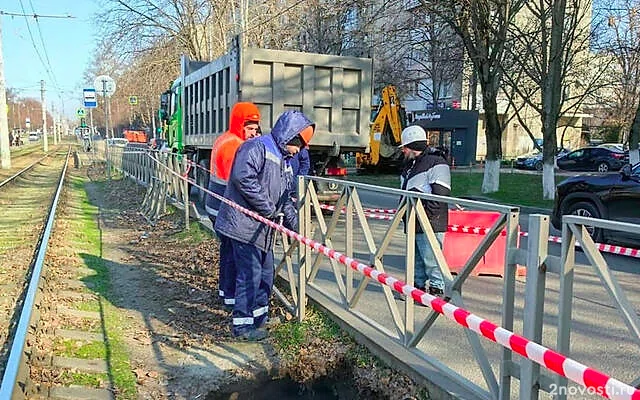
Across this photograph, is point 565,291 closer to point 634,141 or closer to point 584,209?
point 584,209

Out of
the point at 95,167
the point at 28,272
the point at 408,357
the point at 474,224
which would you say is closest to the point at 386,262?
the point at 474,224

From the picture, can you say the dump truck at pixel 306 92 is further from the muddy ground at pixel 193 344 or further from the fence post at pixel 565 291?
the fence post at pixel 565 291

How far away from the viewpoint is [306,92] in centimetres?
1021

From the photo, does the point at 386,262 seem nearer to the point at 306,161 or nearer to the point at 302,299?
the point at 306,161

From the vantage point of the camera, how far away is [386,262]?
25.1ft

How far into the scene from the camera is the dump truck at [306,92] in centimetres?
982

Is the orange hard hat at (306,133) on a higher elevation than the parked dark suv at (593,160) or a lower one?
higher

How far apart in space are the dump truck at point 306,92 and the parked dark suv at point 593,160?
1024 inches

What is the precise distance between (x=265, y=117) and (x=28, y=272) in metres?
4.37

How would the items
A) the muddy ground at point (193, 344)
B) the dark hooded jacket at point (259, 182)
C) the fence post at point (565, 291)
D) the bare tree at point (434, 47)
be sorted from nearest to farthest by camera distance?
the fence post at point (565, 291)
the muddy ground at point (193, 344)
the dark hooded jacket at point (259, 182)
the bare tree at point (434, 47)

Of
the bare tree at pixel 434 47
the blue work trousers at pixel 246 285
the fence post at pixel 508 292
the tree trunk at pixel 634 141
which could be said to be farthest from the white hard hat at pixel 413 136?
the tree trunk at pixel 634 141

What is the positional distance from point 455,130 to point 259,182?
31.5 metres

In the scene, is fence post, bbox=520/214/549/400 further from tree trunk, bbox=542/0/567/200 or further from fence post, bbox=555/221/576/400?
tree trunk, bbox=542/0/567/200

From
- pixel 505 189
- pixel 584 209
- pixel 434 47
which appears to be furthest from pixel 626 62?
pixel 584 209
